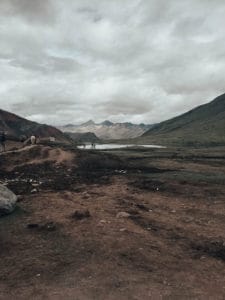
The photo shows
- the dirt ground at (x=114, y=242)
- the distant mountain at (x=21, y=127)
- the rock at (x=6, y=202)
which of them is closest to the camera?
the dirt ground at (x=114, y=242)

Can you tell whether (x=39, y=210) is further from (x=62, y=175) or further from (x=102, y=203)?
(x=62, y=175)

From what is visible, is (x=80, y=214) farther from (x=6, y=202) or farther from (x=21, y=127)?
(x=21, y=127)

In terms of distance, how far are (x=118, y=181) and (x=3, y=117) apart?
430 ft

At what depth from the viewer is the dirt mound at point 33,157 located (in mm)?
44375

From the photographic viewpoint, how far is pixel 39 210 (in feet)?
73.2

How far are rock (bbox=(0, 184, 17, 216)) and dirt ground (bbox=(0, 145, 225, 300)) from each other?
0.35 m

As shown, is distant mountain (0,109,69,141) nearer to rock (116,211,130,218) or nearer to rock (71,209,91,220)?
rock (71,209,91,220)

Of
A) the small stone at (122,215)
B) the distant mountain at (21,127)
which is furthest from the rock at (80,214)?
the distant mountain at (21,127)

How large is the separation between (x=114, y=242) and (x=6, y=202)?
7282 millimetres

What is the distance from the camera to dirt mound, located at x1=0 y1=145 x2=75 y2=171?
44375 millimetres

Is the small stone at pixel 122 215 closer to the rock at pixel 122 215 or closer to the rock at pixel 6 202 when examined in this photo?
the rock at pixel 122 215

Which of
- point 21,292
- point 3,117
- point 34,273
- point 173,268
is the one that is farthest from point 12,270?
point 3,117

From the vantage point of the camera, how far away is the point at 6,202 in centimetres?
2100

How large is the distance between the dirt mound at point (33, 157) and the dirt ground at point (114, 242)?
12634 mm
